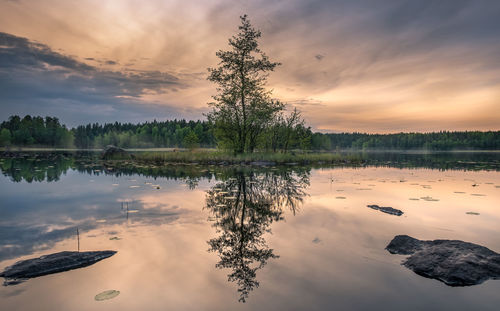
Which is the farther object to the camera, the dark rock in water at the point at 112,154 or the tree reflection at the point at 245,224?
the dark rock in water at the point at 112,154

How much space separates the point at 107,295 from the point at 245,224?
3.53m

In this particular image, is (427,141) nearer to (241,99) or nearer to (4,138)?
(241,99)

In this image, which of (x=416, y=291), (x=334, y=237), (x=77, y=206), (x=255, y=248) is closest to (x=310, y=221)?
(x=334, y=237)

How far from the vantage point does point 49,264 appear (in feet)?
13.4

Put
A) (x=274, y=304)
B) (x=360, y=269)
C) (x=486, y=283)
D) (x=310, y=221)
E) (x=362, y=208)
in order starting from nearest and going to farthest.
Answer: (x=274, y=304)
(x=486, y=283)
(x=360, y=269)
(x=310, y=221)
(x=362, y=208)

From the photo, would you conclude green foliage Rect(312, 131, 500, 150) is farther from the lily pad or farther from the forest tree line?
the lily pad

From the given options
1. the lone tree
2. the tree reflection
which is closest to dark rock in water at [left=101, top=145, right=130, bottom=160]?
the lone tree

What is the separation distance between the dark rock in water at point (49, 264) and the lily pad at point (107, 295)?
110cm

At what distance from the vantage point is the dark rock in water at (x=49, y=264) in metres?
3.82

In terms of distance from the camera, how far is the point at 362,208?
830 cm

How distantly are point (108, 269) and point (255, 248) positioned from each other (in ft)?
7.95

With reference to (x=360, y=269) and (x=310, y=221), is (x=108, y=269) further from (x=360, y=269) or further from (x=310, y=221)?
(x=310, y=221)

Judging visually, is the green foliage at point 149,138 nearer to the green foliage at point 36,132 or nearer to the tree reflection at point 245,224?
the green foliage at point 36,132

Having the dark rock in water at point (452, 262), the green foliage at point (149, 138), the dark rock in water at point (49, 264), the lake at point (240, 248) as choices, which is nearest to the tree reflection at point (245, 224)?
the lake at point (240, 248)
